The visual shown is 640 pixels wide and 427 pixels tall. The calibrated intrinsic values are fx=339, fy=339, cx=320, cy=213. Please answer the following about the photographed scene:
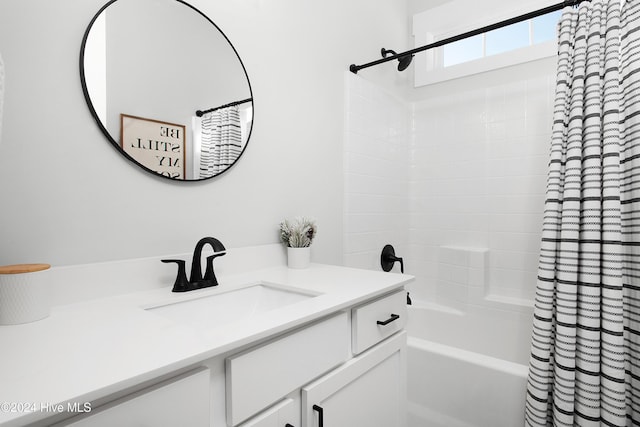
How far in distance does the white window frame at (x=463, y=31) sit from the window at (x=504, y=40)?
6cm

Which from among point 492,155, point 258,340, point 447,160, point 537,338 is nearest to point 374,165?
point 447,160

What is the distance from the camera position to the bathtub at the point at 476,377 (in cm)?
145

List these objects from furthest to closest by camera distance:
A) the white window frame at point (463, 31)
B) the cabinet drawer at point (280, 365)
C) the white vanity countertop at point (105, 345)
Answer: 1. the white window frame at point (463, 31)
2. the cabinet drawer at point (280, 365)
3. the white vanity countertop at point (105, 345)

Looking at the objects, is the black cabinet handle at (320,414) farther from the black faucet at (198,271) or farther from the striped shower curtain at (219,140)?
the striped shower curtain at (219,140)

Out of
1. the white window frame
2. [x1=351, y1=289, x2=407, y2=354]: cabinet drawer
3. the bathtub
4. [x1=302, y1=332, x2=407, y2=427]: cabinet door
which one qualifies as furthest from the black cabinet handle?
the white window frame

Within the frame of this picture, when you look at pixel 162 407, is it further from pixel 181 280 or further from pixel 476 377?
pixel 476 377

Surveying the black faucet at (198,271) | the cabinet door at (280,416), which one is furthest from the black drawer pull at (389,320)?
the black faucet at (198,271)

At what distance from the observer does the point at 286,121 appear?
4.75ft

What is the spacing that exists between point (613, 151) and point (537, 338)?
0.76 metres

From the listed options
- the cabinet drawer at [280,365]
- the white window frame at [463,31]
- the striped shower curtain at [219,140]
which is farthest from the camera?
the white window frame at [463,31]

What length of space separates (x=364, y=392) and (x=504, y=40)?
2.21m

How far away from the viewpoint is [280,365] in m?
0.71

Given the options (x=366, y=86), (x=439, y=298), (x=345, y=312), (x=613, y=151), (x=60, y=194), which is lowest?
(x=439, y=298)

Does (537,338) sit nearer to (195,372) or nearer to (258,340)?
(258,340)
